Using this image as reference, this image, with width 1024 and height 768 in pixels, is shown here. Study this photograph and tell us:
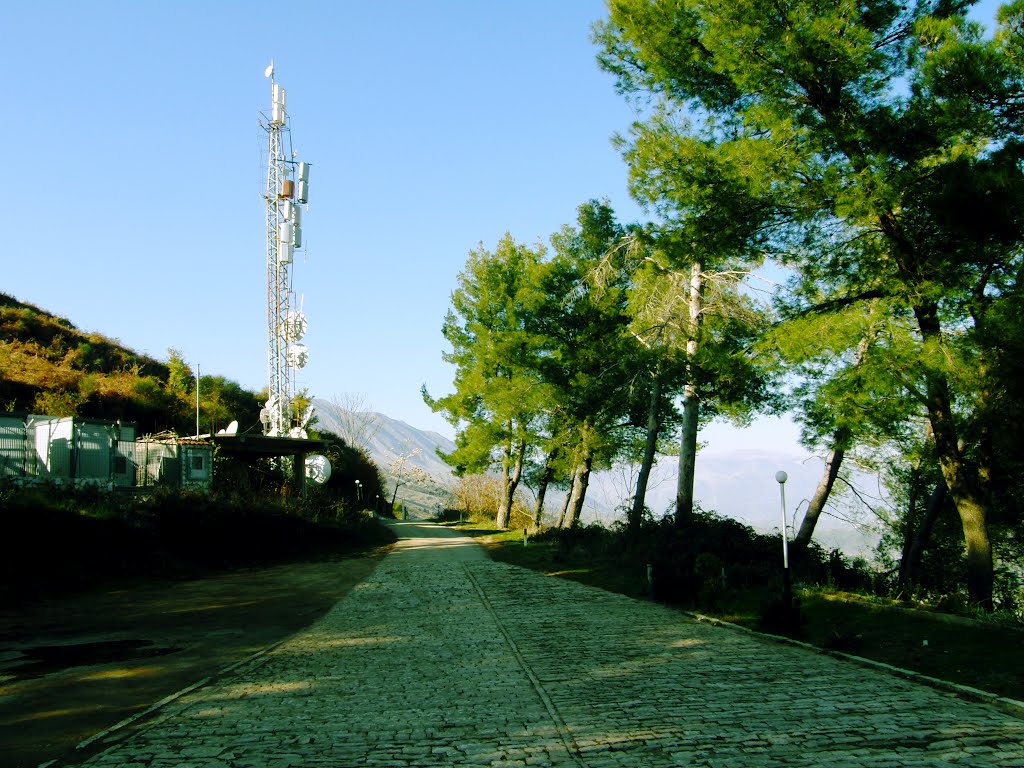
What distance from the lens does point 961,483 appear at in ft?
41.8

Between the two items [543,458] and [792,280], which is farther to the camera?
[543,458]

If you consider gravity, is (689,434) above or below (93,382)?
below

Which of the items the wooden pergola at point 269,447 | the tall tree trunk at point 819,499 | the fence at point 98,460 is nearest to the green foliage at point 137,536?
the fence at point 98,460

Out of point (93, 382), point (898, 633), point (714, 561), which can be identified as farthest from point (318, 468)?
point (898, 633)

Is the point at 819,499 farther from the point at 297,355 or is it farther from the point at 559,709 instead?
the point at 297,355

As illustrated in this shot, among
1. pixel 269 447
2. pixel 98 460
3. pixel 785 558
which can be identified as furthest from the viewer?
pixel 269 447

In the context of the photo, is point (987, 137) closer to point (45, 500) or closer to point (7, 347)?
point (45, 500)

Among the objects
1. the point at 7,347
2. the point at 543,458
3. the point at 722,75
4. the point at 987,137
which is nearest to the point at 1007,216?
the point at 987,137

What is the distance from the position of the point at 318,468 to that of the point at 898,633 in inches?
1381

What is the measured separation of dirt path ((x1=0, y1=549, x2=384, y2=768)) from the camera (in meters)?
6.82

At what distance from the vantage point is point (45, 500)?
55.0 feet

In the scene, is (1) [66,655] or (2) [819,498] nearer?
(1) [66,655]

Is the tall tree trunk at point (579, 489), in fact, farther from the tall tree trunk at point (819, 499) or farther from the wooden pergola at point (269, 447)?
the wooden pergola at point (269, 447)

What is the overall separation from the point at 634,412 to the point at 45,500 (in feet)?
59.1
